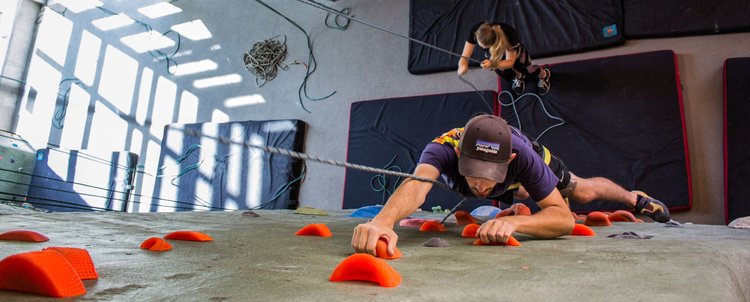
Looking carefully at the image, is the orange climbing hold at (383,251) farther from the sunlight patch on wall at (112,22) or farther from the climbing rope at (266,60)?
the sunlight patch on wall at (112,22)

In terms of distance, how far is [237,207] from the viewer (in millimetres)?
5645

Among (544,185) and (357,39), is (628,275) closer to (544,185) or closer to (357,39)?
(544,185)

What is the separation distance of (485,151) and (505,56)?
8.87ft

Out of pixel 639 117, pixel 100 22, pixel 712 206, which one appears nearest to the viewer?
pixel 712 206

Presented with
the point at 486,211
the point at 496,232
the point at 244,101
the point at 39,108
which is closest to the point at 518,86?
the point at 486,211

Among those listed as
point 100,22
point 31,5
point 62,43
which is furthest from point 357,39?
point 31,5

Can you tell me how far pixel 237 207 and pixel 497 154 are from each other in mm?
4558

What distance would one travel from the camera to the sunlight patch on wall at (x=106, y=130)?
22.9ft

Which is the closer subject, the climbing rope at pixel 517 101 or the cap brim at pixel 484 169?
the cap brim at pixel 484 169

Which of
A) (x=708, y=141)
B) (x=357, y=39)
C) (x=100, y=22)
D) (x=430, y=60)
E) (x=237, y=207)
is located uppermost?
(x=100, y=22)

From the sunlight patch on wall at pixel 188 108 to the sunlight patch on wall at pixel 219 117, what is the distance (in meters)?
0.33

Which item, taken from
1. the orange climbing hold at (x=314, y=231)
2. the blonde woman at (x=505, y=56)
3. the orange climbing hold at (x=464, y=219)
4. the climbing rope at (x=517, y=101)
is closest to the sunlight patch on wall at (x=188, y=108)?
the blonde woman at (x=505, y=56)

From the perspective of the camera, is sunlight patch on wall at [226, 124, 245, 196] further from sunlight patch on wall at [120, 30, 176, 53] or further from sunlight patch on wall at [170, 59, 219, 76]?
sunlight patch on wall at [120, 30, 176, 53]

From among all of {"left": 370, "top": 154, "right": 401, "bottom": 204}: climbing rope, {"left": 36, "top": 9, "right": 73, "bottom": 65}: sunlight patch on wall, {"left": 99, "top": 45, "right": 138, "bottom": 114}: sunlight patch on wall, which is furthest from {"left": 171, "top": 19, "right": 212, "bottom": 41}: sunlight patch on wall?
{"left": 370, "top": 154, "right": 401, "bottom": 204}: climbing rope
